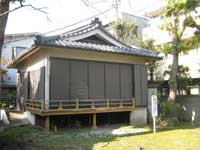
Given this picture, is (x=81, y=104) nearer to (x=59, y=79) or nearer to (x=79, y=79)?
(x=79, y=79)

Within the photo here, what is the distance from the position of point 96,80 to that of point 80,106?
1.73 meters

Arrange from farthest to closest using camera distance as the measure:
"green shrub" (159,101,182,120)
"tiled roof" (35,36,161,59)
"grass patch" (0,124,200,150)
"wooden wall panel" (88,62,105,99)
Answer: "green shrub" (159,101,182,120)
"wooden wall panel" (88,62,105,99)
"tiled roof" (35,36,161,59)
"grass patch" (0,124,200,150)

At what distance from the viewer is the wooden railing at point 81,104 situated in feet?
44.3

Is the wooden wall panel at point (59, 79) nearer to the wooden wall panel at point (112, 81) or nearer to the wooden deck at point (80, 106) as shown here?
the wooden deck at point (80, 106)

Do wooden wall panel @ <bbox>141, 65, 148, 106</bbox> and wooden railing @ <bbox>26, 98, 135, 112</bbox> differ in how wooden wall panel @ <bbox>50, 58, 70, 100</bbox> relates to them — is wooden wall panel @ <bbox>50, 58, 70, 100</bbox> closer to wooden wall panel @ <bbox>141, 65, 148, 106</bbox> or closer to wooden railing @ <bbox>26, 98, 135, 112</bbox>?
wooden railing @ <bbox>26, 98, 135, 112</bbox>

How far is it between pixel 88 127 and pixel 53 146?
5213 millimetres

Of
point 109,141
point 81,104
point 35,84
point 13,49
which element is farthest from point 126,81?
point 13,49

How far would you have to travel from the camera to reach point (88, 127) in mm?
14883

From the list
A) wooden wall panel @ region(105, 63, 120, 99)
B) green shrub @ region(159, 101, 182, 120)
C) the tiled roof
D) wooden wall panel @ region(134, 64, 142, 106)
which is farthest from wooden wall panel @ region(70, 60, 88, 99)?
green shrub @ region(159, 101, 182, 120)

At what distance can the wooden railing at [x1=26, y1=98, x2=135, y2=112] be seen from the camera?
13.5m

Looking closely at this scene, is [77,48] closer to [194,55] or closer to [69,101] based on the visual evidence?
[69,101]

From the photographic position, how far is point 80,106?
14.3 m

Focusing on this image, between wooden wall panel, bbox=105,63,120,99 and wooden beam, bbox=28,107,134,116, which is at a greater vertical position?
wooden wall panel, bbox=105,63,120,99

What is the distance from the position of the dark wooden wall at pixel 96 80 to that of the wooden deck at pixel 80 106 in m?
0.27
